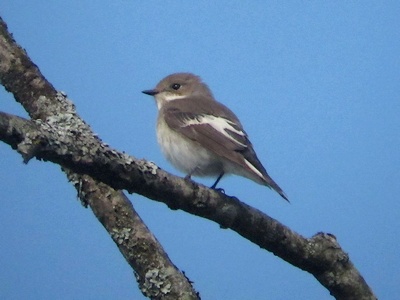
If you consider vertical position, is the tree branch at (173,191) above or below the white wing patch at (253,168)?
below

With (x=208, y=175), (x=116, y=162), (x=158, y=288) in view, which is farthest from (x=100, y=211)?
(x=208, y=175)

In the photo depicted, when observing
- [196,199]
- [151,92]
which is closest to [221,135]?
[151,92]

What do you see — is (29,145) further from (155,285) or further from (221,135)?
(221,135)

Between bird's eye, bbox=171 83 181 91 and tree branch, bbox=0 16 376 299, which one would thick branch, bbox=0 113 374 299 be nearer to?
tree branch, bbox=0 16 376 299

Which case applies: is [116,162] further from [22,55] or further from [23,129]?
[22,55]

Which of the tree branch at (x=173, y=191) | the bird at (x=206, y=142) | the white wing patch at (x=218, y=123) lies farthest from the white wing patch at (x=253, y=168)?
the tree branch at (x=173, y=191)

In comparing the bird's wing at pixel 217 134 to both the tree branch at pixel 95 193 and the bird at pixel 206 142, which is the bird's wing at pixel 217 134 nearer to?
Answer: the bird at pixel 206 142
